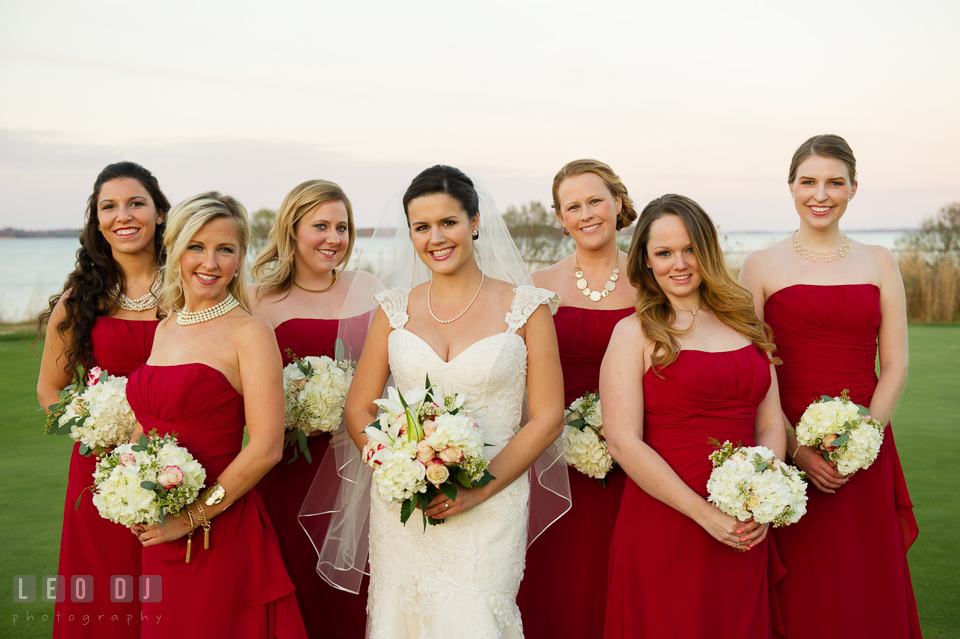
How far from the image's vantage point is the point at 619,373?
3514 mm

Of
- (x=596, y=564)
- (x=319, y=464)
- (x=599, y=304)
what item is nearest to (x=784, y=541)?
(x=596, y=564)

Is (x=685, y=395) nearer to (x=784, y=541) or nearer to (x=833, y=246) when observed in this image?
(x=784, y=541)

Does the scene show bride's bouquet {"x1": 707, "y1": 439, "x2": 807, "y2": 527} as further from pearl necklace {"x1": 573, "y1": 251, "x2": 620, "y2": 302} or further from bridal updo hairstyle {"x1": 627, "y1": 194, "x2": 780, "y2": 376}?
pearl necklace {"x1": 573, "y1": 251, "x2": 620, "y2": 302}

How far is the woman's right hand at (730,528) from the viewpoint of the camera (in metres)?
3.25

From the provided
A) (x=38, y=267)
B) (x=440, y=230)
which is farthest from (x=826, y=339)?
(x=38, y=267)

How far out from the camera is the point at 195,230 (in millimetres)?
3383

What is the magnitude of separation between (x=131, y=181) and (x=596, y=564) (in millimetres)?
3724

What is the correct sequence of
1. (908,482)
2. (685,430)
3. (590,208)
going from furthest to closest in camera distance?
(908,482)
(590,208)
(685,430)

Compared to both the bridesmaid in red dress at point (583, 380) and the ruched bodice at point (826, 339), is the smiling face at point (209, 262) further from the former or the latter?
the ruched bodice at point (826, 339)

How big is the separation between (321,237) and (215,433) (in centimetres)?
188

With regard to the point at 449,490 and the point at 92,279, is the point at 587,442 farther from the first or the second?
the point at 92,279

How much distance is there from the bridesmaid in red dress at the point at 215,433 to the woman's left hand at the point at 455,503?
762 millimetres

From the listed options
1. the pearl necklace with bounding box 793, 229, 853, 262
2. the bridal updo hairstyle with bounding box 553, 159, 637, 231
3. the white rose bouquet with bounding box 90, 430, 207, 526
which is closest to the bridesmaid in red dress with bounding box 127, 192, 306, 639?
the white rose bouquet with bounding box 90, 430, 207, 526

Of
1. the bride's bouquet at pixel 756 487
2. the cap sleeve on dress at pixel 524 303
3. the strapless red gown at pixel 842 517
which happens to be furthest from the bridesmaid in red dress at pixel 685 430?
the strapless red gown at pixel 842 517
